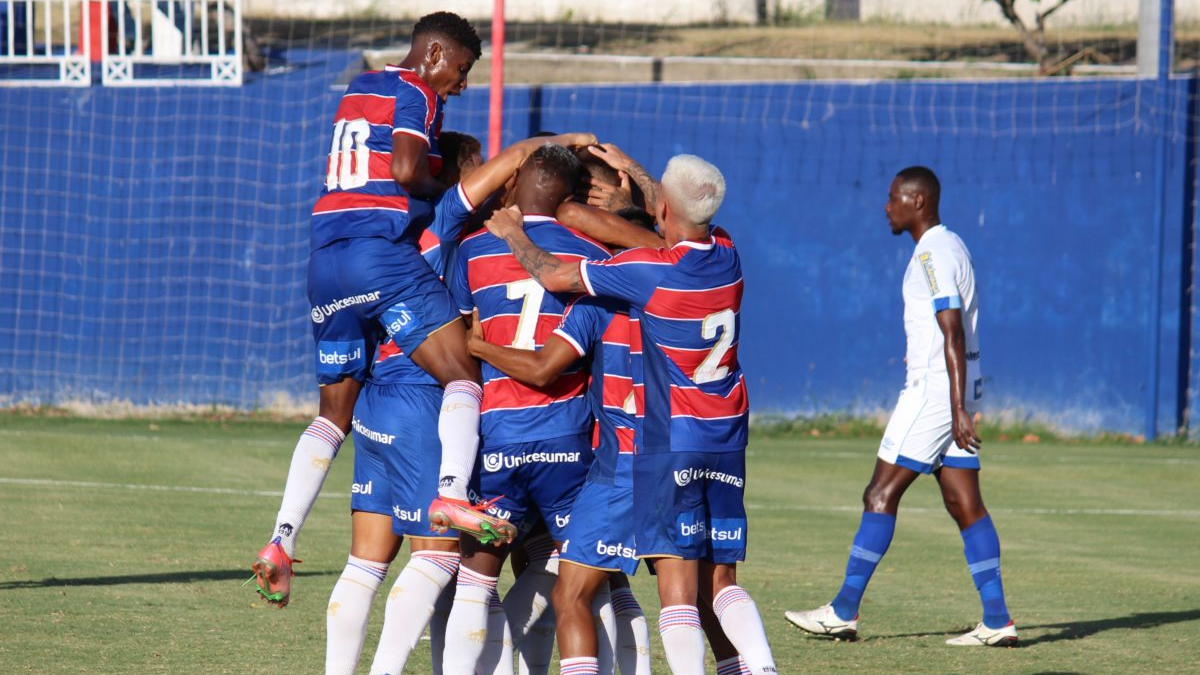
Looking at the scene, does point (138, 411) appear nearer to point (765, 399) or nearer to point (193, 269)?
point (193, 269)

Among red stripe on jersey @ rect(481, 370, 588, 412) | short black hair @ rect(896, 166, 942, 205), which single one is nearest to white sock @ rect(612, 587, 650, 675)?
red stripe on jersey @ rect(481, 370, 588, 412)

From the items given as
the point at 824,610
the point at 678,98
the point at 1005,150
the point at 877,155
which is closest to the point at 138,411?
the point at 678,98

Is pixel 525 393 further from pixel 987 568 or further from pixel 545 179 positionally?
pixel 987 568

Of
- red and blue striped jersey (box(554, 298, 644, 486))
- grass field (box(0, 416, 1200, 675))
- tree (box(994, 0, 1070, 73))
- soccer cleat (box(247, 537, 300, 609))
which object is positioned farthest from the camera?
tree (box(994, 0, 1070, 73))

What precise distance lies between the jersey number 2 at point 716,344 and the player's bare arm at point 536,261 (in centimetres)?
47

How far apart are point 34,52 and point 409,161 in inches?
585

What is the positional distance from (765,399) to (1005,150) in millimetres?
3694

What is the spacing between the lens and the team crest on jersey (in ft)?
25.0

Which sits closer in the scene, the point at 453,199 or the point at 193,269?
the point at 453,199

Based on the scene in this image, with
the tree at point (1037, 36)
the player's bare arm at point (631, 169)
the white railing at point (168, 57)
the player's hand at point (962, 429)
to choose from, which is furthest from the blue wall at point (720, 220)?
the player's bare arm at point (631, 169)

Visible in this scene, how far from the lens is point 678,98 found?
16.8m

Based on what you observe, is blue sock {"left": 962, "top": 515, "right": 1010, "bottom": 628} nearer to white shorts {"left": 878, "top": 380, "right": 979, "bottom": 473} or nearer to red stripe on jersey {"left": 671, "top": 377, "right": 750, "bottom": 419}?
white shorts {"left": 878, "top": 380, "right": 979, "bottom": 473}

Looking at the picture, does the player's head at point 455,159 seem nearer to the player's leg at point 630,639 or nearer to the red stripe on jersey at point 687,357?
the red stripe on jersey at point 687,357

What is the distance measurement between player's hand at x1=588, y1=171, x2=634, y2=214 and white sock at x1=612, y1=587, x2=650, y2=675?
1646 millimetres
